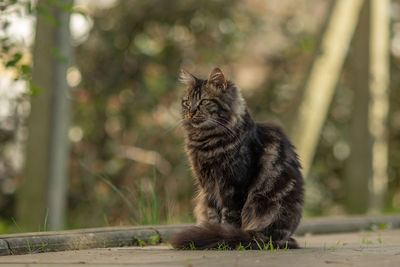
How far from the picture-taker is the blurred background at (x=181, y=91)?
7914 mm

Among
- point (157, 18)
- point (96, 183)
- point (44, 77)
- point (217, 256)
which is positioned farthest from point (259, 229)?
point (157, 18)

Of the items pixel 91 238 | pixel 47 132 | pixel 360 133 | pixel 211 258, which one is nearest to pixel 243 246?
pixel 211 258

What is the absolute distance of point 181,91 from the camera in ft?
30.7

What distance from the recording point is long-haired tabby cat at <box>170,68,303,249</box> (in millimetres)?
4465

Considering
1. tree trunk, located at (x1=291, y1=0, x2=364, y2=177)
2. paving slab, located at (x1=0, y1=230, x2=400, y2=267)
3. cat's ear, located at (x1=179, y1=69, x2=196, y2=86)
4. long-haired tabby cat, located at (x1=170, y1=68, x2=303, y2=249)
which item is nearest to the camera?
paving slab, located at (x1=0, y1=230, x2=400, y2=267)

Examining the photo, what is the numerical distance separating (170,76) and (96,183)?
83.1 inches

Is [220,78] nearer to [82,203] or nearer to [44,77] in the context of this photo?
[44,77]

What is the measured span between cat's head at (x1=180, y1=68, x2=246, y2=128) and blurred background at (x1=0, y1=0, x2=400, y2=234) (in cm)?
280

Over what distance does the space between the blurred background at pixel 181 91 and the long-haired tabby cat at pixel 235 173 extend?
2793mm

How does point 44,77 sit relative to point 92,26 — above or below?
below

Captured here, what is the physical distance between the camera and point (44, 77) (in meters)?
6.36

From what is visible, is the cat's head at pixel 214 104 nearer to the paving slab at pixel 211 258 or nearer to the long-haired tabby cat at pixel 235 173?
the long-haired tabby cat at pixel 235 173

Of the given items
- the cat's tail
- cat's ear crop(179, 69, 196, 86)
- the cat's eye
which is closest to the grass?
the cat's tail

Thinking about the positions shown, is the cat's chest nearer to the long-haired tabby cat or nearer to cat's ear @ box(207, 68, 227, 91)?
the long-haired tabby cat
